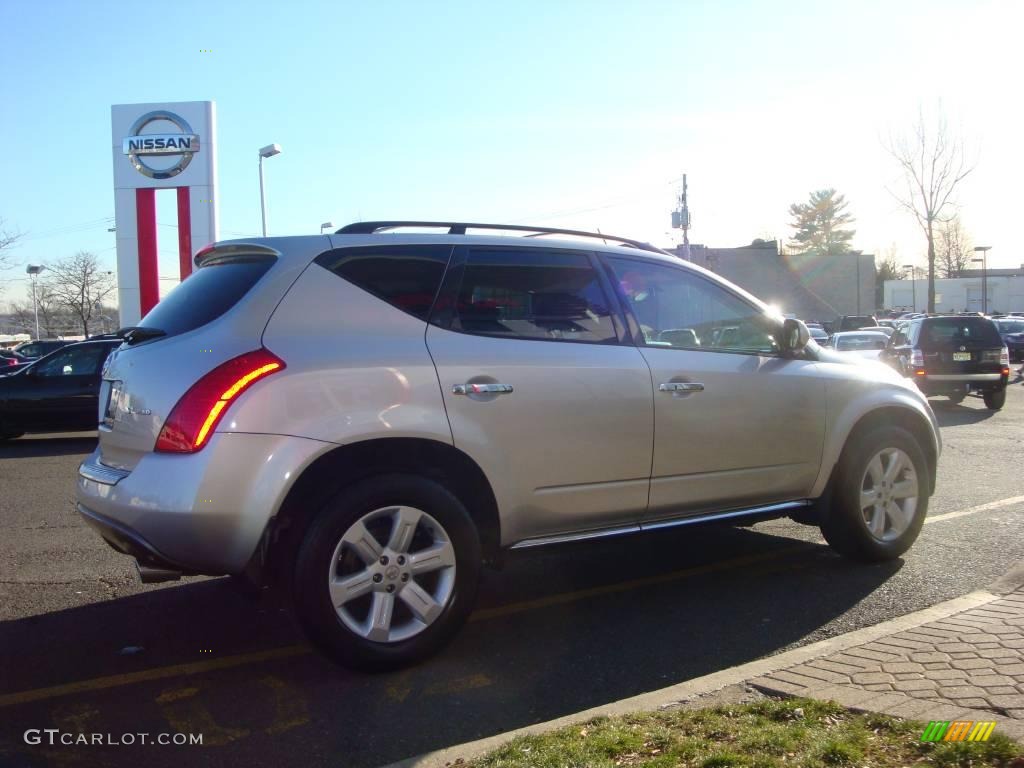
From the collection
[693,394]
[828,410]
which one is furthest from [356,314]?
[828,410]

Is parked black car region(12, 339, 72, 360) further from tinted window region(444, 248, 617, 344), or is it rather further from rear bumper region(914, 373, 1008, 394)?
tinted window region(444, 248, 617, 344)

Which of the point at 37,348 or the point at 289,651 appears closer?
the point at 289,651

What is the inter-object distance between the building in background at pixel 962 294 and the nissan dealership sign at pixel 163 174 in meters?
73.8

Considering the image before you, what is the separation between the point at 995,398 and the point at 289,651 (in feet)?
50.9

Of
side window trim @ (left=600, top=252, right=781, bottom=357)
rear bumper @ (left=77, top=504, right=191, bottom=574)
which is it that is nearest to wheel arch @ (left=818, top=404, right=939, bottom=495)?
side window trim @ (left=600, top=252, right=781, bottom=357)

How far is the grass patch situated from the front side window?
2.14 meters

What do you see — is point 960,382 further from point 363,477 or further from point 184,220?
point 184,220

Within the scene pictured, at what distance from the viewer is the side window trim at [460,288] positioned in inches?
170

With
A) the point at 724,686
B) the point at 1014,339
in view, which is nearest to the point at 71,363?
the point at 724,686

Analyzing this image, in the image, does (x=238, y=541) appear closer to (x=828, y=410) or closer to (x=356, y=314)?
(x=356, y=314)

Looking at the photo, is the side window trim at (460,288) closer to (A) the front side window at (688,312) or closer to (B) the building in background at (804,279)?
(A) the front side window at (688,312)

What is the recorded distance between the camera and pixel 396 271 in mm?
4312

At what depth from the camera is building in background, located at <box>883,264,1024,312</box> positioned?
90.1 metres

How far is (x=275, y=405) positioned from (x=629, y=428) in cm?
182
